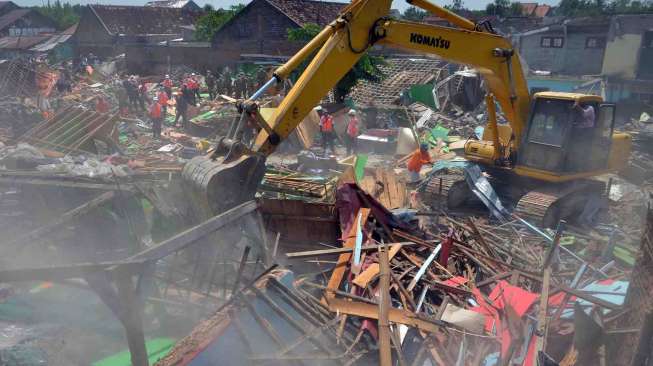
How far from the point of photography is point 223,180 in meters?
5.82

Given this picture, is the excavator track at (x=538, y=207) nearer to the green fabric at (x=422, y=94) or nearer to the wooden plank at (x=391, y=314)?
the wooden plank at (x=391, y=314)

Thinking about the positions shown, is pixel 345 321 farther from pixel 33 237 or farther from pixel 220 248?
pixel 33 237

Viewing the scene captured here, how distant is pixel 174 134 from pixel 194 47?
16601mm

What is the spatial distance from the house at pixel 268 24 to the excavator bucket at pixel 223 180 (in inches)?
898

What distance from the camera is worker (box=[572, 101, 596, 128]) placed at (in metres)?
8.41

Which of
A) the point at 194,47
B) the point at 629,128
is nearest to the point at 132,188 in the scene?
the point at 629,128

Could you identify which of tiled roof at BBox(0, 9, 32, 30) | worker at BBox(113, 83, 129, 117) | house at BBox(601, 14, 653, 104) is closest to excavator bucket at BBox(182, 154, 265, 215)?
worker at BBox(113, 83, 129, 117)

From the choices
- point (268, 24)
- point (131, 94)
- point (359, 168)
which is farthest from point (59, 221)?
point (268, 24)

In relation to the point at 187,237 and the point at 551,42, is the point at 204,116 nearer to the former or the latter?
the point at 187,237

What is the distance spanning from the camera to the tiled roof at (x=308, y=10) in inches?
1163

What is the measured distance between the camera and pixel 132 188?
645 centimetres

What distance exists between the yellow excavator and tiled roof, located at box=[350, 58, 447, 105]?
1161 centimetres

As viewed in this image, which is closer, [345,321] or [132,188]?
[345,321]

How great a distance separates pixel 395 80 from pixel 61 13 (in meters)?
62.5
